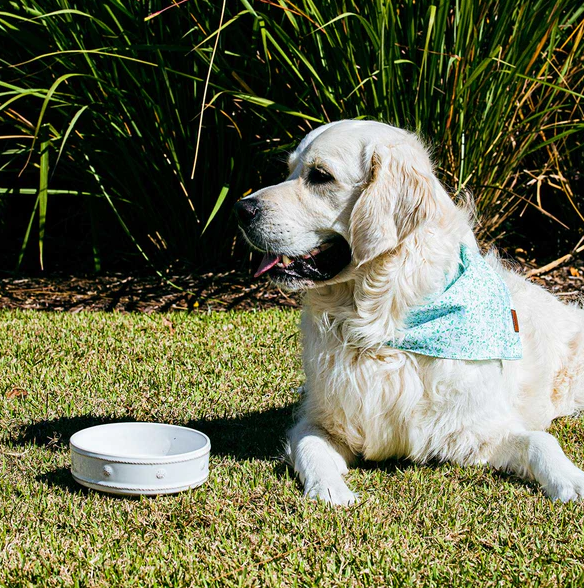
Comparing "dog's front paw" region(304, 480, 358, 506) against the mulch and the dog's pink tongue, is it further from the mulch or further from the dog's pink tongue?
the mulch

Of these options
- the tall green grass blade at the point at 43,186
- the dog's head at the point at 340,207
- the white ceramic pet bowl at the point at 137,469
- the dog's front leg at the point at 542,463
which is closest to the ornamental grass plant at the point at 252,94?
the tall green grass blade at the point at 43,186

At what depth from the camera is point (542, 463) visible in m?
2.76

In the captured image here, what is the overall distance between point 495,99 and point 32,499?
4.12 metres

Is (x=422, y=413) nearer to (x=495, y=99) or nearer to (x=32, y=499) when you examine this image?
(x=32, y=499)

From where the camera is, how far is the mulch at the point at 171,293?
5902 millimetres

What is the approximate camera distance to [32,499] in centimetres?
257

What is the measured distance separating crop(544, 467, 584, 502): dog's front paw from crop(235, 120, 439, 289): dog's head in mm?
1015

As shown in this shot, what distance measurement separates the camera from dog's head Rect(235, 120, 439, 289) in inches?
110

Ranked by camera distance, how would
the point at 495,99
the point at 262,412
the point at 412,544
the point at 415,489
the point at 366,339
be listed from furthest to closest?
the point at 495,99, the point at 262,412, the point at 366,339, the point at 415,489, the point at 412,544

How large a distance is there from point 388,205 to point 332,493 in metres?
1.05

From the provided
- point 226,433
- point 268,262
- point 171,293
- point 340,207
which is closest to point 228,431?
point 226,433

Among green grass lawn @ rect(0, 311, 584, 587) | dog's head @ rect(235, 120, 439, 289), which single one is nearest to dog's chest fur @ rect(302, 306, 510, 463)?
green grass lawn @ rect(0, 311, 584, 587)

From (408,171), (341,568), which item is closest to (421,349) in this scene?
(408,171)

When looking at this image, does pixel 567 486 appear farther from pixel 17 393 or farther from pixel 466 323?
pixel 17 393
